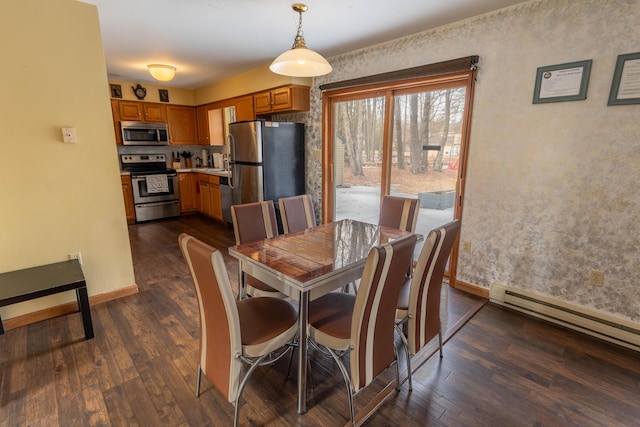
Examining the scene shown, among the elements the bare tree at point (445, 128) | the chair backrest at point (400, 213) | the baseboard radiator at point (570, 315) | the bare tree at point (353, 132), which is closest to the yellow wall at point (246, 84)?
the bare tree at point (353, 132)

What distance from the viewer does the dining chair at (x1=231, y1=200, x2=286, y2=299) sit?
207 cm

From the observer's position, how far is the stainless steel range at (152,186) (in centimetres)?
513

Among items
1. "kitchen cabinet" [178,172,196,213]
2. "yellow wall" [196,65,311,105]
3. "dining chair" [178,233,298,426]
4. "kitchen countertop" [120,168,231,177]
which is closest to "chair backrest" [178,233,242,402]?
"dining chair" [178,233,298,426]

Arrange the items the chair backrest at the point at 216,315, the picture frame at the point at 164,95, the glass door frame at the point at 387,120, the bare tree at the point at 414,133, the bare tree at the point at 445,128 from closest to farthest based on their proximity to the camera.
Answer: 1. the chair backrest at the point at 216,315
2. the glass door frame at the point at 387,120
3. the bare tree at the point at 445,128
4. the bare tree at the point at 414,133
5. the picture frame at the point at 164,95

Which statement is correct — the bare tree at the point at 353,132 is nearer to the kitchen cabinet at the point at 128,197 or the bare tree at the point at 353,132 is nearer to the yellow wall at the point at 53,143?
the yellow wall at the point at 53,143

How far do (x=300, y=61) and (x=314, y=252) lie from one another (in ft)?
3.85

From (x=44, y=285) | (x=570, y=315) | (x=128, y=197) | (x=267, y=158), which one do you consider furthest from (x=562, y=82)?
(x=128, y=197)

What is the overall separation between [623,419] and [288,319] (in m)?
1.78

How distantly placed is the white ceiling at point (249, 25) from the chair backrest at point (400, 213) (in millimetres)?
1494

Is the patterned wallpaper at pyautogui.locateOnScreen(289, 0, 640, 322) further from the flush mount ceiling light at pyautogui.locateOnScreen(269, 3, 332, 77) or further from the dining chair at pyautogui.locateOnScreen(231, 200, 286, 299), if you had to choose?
the dining chair at pyautogui.locateOnScreen(231, 200, 286, 299)

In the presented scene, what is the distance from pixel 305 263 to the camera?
1.67m

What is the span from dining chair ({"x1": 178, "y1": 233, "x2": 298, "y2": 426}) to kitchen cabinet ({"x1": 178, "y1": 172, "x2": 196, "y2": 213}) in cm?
464

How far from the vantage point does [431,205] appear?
328 cm

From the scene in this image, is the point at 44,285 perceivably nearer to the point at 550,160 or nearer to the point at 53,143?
the point at 53,143
